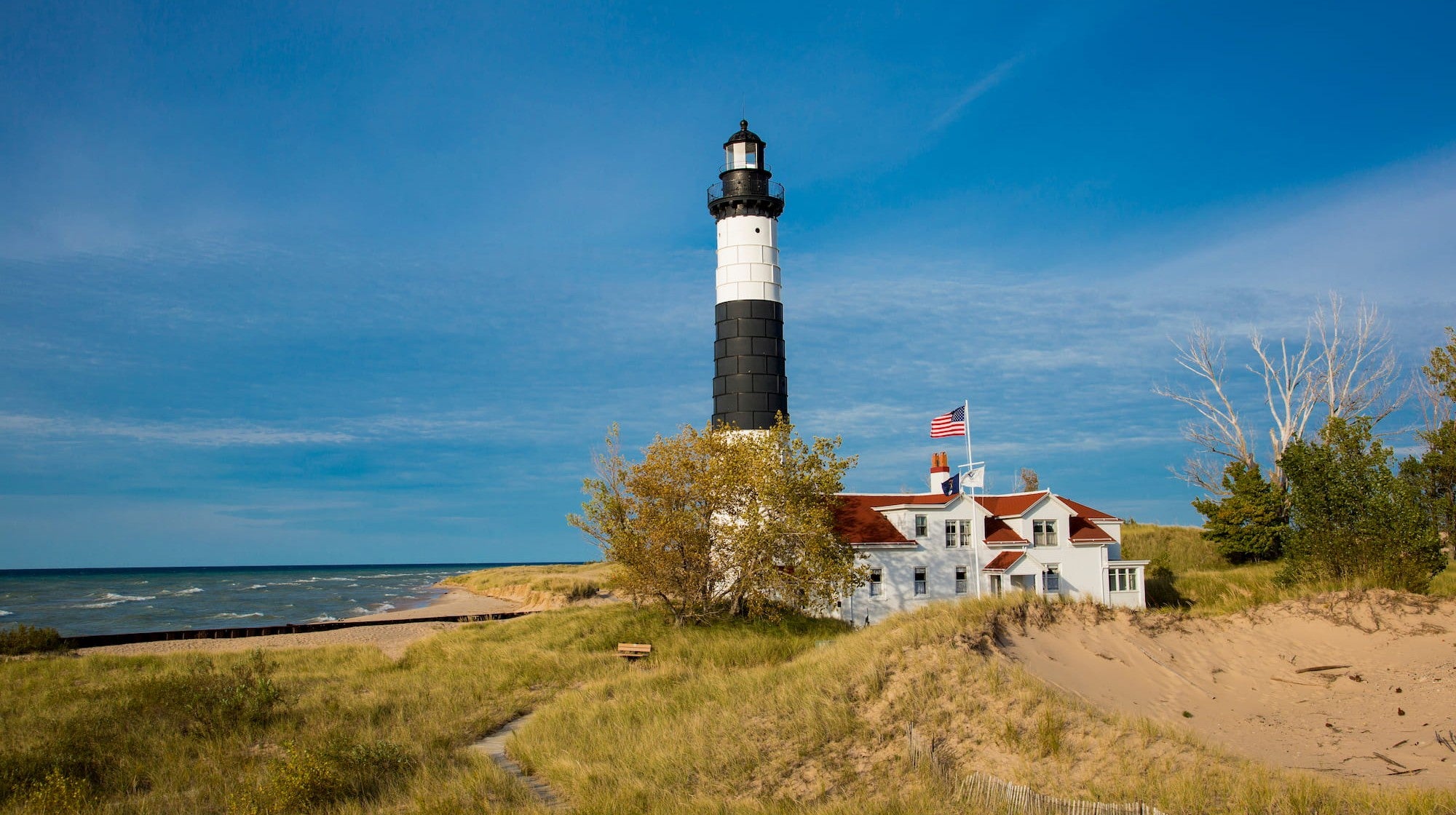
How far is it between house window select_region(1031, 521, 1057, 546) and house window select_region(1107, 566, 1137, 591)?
2.50m

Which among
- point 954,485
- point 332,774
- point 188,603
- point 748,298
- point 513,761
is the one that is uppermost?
point 748,298

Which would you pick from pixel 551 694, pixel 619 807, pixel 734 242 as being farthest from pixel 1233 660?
pixel 734 242

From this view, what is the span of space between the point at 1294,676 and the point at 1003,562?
15.1m

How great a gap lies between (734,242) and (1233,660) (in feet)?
69.8

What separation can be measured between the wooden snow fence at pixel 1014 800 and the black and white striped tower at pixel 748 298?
20.0 metres

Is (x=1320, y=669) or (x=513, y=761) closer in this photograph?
(x=513, y=761)

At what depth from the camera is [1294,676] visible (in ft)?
53.8

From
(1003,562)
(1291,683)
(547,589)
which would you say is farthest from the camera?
(547,589)

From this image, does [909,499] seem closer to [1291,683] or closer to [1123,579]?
[1123,579]

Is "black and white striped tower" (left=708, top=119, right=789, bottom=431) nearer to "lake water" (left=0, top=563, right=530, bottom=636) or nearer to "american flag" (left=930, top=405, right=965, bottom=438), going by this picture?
"american flag" (left=930, top=405, right=965, bottom=438)

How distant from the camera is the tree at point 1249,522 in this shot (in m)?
39.3

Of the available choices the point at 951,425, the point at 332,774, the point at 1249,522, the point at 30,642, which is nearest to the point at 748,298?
the point at 951,425

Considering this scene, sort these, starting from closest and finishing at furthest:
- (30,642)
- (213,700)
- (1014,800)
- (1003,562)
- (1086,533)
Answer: (1014,800) → (213,700) → (1003,562) → (1086,533) → (30,642)

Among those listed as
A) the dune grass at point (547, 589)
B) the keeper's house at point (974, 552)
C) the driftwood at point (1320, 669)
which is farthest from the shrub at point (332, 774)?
the dune grass at point (547, 589)
